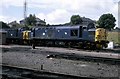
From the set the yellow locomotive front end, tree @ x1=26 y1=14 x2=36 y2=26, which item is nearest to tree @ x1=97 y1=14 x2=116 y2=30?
tree @ x1=26 y1=14 x2=36 y2=26

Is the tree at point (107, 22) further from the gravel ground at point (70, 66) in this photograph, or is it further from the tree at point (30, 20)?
the gravel ground at point (70, 66)

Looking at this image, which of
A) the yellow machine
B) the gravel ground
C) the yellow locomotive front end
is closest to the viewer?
the gravel ground

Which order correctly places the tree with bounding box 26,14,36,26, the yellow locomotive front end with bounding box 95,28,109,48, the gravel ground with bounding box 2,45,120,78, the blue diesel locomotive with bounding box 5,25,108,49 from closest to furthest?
the gravel ground with bounding box 2,45,120,78, the yellow locomotive front end with bounding box 95,28,109,48, the blue diesel locomotive with bounding box 5,25,108,49, the tree with bounding box 26,14,36,26

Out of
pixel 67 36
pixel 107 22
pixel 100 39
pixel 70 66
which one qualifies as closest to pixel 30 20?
pixel 107 22

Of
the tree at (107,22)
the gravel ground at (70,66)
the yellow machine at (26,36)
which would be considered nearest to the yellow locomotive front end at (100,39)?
the yellow machine at (26,36)

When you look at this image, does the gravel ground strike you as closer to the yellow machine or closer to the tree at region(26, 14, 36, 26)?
the yellow machine

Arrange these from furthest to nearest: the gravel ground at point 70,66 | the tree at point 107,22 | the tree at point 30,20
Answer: the tree at point 30,20 → the tree at point 107,22 → the gravel ground at point 70,66

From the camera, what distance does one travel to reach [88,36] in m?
33.6

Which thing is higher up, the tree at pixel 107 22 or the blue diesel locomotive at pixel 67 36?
the tree at pixel 107 22

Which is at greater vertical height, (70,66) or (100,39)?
(100,39)

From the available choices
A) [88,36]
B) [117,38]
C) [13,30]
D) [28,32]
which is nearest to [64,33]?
[88,36]

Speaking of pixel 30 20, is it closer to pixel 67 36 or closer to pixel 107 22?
pixel 107 22

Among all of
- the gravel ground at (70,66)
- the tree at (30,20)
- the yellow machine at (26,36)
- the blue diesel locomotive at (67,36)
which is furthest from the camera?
the tree at (30,20)

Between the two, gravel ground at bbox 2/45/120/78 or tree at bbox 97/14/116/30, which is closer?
gravel ground at bbox 2/45/120/78
